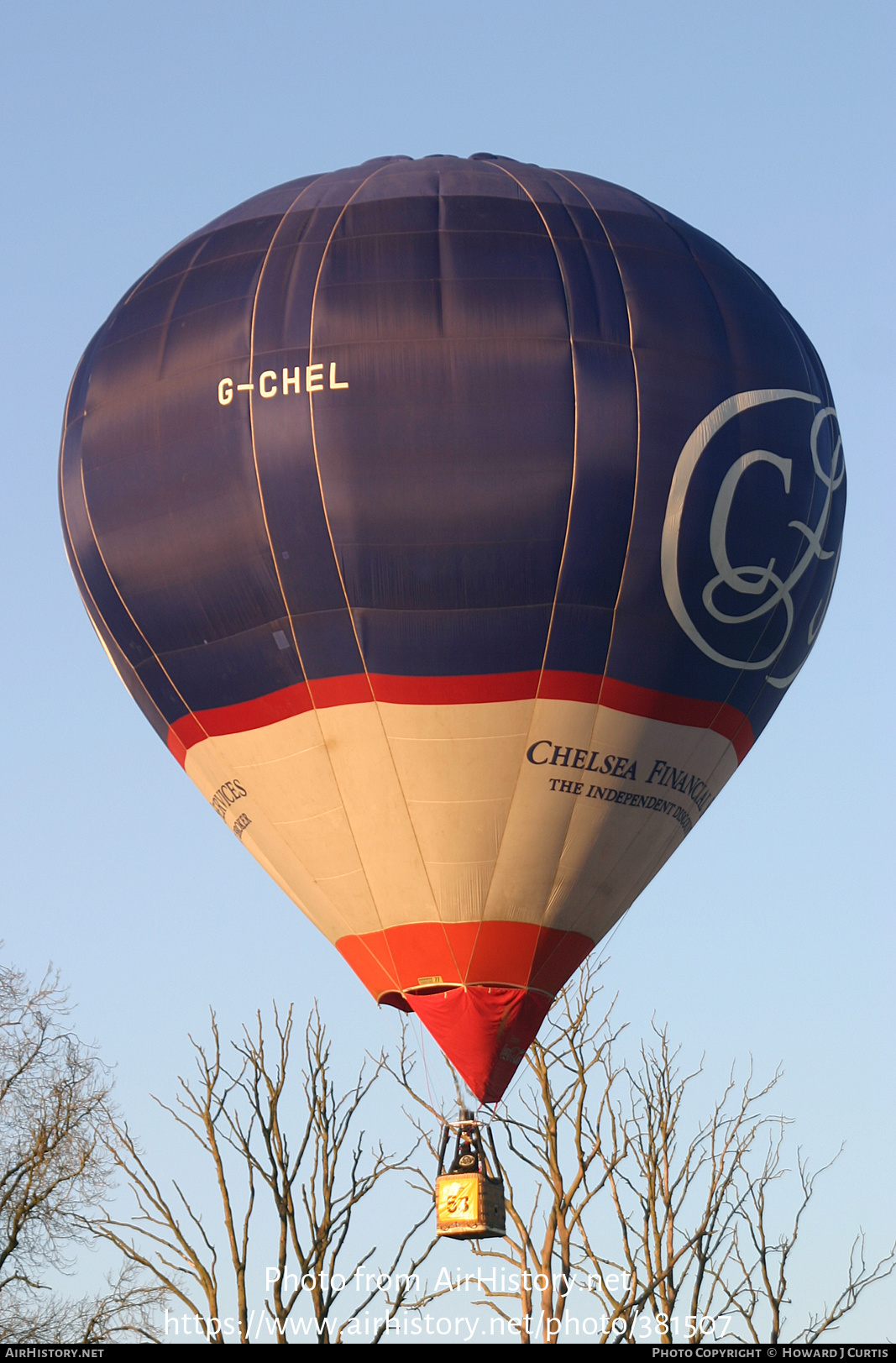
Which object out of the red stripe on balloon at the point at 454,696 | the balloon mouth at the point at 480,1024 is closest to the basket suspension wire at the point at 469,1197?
the balloon mouth at the point at 480,1024

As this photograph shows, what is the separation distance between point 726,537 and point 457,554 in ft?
7.55

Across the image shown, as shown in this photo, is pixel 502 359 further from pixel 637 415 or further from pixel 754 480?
pixel 754 480

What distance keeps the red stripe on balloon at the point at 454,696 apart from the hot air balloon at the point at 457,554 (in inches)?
1.0

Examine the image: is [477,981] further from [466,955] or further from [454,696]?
[454,696]

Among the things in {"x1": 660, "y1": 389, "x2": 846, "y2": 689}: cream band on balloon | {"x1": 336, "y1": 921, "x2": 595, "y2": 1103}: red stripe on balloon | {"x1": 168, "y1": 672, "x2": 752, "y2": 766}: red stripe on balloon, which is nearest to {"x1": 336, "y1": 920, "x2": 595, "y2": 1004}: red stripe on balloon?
{"x1": 336, "y1": 921, "x2": 595, "y2": 1103}: red stripe on balloon

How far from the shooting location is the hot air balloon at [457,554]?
1692 cm

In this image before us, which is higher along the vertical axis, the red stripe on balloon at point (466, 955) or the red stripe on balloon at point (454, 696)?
the red stripe on balloon at point (454, 696)

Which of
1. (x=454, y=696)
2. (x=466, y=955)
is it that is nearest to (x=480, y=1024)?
(x=466, y=955)

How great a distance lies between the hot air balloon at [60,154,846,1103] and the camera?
1692 centimetres

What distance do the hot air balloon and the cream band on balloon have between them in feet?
0.09

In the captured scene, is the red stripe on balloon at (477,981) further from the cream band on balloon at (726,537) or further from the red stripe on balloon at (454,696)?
the cream band on balloon at (726,537)

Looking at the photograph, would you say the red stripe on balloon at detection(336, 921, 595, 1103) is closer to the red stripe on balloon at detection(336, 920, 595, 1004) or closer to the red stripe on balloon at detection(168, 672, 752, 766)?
the red stripe on balloon at detection(336, 920, 595, 1004)

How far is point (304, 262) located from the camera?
58.5 ft

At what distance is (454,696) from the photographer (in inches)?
670
